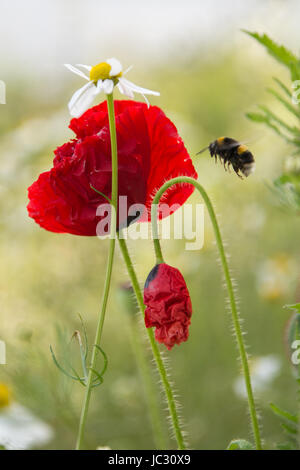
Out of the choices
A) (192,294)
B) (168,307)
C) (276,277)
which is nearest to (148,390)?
(168,307)

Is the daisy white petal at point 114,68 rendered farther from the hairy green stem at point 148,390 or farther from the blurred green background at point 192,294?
the blurred green background at point 192,294

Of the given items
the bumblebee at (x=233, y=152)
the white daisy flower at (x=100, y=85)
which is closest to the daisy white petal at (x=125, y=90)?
the white daisy flower at (x=100, y=85)

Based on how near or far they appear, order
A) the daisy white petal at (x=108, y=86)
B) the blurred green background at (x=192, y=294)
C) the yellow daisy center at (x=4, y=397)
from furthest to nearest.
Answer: the blurred green background at (x=192, y=294) < the yellow daisy center at (x=4, y=397) < the daisy white petal at (x=108, y=86)

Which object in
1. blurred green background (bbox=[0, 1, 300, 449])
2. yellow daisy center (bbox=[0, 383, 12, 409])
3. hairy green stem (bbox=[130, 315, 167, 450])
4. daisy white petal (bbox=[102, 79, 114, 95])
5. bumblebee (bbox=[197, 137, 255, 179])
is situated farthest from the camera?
blurred green background (bbox=[0, 1, 300, 449])

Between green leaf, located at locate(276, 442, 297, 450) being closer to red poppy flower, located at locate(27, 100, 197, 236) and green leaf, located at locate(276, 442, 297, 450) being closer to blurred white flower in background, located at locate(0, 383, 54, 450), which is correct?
red poppy flower, located at locate(27, 100, 197, 236)

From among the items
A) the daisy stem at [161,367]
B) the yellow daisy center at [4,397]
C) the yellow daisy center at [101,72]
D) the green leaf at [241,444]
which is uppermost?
the yellow daisy center at [101,72]

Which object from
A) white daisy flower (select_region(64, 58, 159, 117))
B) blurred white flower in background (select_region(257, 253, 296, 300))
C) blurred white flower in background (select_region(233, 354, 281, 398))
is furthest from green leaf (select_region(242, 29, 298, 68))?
blurred white flower in background (select_region(257, 253, 296, 300))
